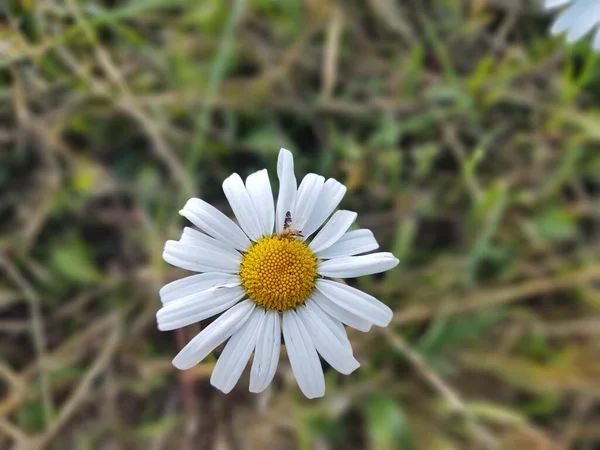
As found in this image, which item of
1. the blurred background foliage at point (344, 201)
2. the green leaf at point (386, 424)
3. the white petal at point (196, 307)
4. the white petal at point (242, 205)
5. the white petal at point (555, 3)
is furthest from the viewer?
the blurred background foliage at point (344, 201)

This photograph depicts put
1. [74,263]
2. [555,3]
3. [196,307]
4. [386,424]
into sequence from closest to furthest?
[196,307], [555,3], [386,424], [74,263]

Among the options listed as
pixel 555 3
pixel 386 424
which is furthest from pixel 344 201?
pixel 555 3

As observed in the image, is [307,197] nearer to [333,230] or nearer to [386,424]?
[333,230]

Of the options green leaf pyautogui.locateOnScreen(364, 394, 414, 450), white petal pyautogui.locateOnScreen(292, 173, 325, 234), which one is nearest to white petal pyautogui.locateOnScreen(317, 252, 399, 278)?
white petal pyautogui.locateOnScreen(292, 173, 325, 234)

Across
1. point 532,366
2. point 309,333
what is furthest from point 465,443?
point 309,333

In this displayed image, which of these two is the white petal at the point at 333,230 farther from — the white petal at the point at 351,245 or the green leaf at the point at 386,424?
the green leaf at the point at 386,424

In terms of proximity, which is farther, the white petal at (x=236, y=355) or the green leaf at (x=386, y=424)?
the green leaf at (x=386, y=424)

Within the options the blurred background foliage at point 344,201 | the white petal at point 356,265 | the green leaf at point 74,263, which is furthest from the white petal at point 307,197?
the green leaf at point 74,263
